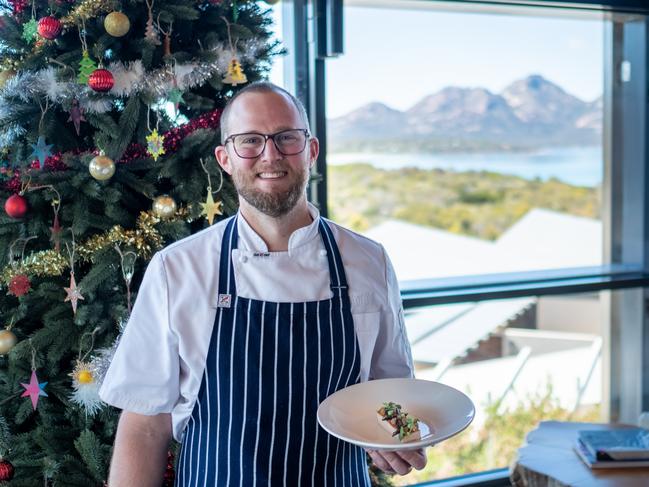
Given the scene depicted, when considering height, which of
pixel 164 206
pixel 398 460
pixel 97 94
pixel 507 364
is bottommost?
pixel 507 364

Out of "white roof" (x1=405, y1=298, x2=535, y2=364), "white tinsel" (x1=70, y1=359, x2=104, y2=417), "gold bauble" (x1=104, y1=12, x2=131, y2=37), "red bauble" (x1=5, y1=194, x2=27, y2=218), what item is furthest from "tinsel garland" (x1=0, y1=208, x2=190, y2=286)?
"white roof" (x1=405, y1=298, x2=535, y2=364)

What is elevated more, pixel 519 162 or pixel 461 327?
pixel 519 162

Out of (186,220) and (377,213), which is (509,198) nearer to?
(377,213)

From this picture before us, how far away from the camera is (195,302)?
63.4 inches

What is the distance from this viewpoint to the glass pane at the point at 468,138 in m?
3.01

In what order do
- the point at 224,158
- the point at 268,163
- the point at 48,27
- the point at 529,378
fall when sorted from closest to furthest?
the point at 268,163
the point at 224,158
the point at 48,27
the point at 529,378

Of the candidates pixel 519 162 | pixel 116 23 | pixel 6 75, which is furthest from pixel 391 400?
pixel 519 162

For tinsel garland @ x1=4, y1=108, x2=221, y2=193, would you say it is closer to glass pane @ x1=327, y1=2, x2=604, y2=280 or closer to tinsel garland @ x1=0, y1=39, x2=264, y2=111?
tinsel garland @ x1=0, y1=39, x2=264, y2=111

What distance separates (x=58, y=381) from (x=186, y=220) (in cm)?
58

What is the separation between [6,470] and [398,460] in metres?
1.16

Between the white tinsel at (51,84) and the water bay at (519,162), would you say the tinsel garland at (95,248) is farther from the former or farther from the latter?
the water bay at (519,162)

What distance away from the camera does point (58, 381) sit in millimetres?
2061

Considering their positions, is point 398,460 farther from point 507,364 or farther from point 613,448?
point 507,364

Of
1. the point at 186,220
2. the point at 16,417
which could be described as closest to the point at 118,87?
the point at 186,220
